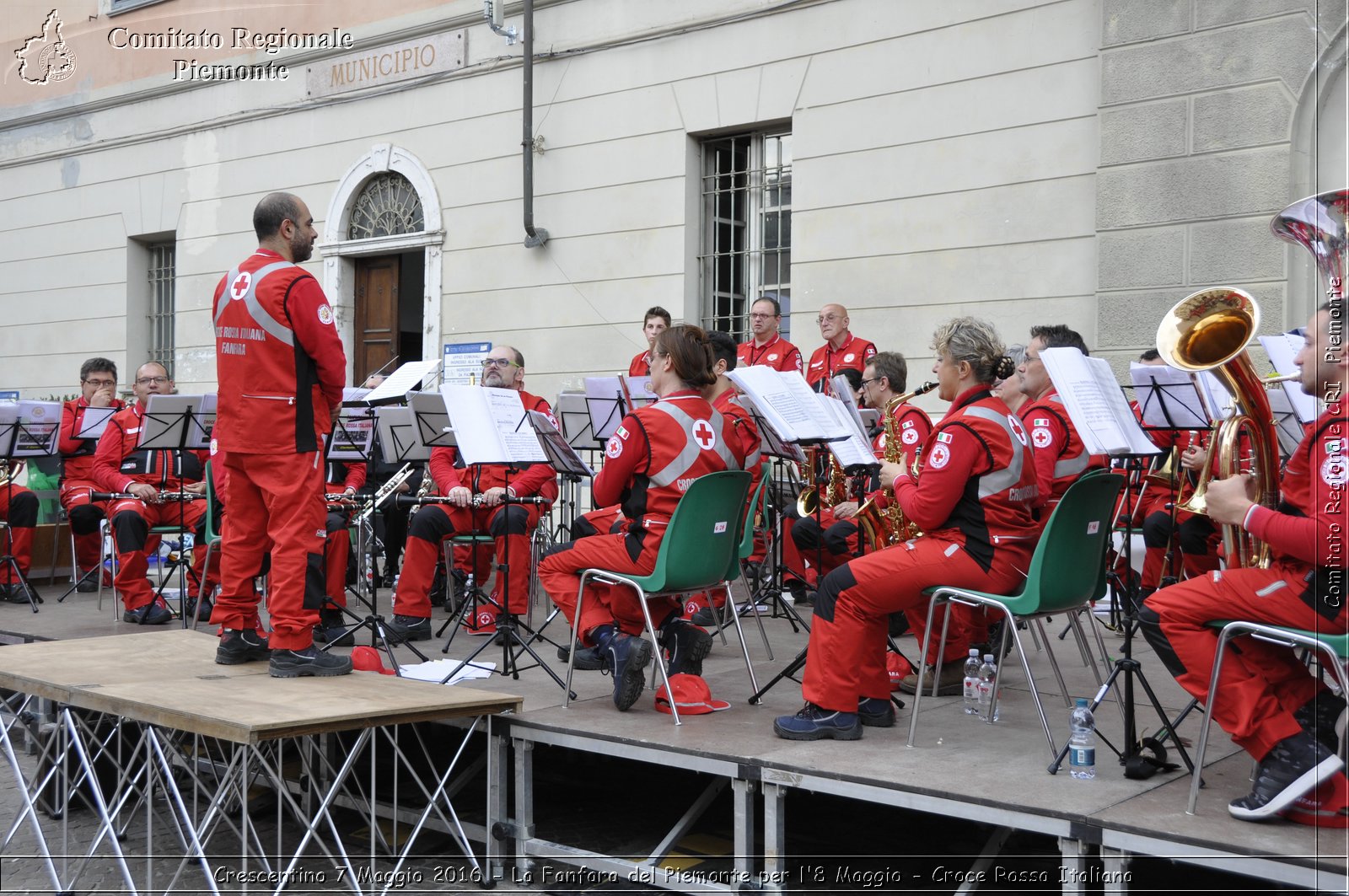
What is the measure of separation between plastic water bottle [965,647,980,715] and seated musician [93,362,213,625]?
15.9 feet

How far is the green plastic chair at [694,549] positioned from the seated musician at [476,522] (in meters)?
1.75

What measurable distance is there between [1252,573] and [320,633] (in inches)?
199

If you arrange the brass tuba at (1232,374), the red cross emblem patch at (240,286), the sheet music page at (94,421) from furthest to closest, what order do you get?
the sheet music page at (94,421) < the red cross emblem patch at (240,286) < the brass tuba at (1232,374)

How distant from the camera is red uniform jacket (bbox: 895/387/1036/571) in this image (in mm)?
4574

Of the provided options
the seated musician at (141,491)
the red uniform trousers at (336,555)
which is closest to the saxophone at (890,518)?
the red uniform trousers at (336,555)

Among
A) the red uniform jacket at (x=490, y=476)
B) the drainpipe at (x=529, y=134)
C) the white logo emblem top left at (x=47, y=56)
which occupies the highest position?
the white logo emblem top left at (x=47, y=56)

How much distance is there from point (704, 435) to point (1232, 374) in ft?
7.20

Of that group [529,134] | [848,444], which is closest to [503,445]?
[848,444]

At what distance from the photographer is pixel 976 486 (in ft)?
15.2

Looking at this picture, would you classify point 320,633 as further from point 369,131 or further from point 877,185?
point 369,131

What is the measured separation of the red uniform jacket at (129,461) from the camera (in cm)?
819

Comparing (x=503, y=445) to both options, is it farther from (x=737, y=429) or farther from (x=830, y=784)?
(x=830, y=784)

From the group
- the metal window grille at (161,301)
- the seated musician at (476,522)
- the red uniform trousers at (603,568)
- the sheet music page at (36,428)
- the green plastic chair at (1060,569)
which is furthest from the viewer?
the metal window grille at (161,301)

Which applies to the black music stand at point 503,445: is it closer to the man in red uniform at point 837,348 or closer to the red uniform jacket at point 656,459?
the red uniform jacket at point 656,459
